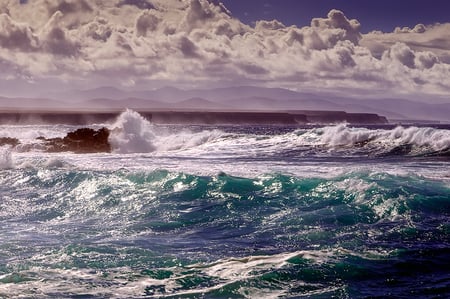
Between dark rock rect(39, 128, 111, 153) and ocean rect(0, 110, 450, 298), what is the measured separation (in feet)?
52.9

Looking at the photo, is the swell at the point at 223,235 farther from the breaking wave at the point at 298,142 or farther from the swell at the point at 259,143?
the breaking wave at the point at 298,142

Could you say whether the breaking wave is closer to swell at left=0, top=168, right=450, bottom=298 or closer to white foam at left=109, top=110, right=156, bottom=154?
white foam at left=109, top=110, right=156, bottom=154

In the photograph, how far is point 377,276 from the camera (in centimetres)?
1065

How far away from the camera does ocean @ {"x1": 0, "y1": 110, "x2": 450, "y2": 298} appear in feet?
34.1

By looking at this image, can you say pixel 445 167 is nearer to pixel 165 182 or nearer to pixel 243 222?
pixel 165 182

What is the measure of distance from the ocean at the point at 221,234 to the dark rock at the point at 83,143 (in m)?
16.1

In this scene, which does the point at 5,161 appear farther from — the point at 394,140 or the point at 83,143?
the point at 394,140

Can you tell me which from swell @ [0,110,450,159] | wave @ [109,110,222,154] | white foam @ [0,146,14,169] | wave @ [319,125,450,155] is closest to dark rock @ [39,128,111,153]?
swell @ [0,110,450,159]

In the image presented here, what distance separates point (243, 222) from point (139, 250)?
380 centimetres

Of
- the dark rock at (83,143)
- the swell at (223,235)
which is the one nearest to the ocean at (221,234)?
the swell at (223,235)

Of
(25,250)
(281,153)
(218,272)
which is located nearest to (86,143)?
(281,153)

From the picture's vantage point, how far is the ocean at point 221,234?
10.4 m

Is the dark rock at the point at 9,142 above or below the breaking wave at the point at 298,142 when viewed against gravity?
below

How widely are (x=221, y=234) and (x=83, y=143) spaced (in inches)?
1340
